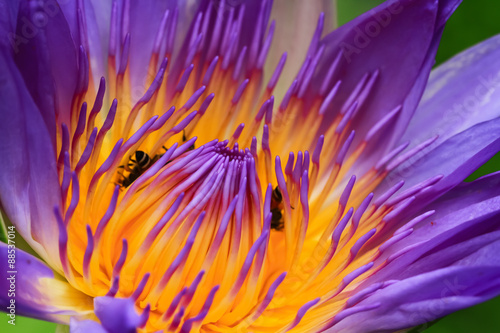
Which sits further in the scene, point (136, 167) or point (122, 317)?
point (136, 167)

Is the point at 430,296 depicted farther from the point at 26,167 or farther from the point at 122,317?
the point at 26,167

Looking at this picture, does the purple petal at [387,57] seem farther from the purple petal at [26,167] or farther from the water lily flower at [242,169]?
the purple petal at [26,167]

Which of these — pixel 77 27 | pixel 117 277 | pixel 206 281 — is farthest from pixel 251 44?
pixel 117 277

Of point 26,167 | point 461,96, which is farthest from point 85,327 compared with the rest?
point 461,96

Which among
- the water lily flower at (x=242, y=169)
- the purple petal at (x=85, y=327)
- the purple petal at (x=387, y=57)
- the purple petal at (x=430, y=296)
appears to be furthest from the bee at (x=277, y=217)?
the purple petal at (x=85, y=327)

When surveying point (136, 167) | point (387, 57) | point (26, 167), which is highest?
point (387, 57)

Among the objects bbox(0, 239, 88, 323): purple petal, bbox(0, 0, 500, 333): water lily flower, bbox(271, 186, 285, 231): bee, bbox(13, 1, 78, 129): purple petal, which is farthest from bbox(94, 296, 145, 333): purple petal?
bbox(271, 186, 285, 231): bee

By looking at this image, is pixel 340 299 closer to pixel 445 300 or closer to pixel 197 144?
pixel 445 300

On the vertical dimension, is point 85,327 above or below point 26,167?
below

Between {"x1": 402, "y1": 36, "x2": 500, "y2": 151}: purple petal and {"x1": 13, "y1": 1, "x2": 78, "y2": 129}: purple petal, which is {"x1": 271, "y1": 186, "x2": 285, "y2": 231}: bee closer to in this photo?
{"x1": 402, "y1": 36, "x2": 500, "y2": 151}: purple petal
